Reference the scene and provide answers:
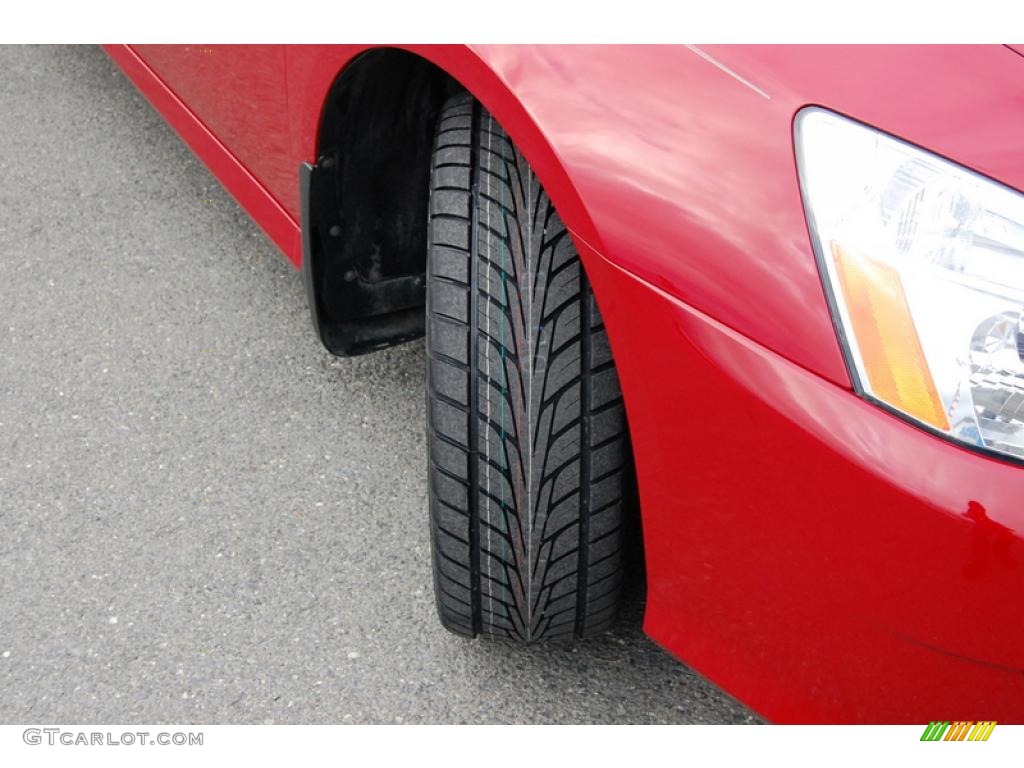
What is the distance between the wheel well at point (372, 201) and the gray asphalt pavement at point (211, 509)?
10.9 inches

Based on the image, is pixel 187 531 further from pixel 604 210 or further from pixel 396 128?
pixel 604 210

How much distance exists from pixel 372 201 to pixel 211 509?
0.64 meters

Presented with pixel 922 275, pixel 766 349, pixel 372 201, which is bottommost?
pixel 372 201

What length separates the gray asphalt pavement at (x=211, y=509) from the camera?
1.78 metres

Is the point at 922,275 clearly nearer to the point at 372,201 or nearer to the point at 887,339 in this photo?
the point at 887,339

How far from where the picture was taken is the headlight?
43.9 inches

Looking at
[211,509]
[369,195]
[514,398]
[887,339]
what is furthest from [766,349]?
[211,509]

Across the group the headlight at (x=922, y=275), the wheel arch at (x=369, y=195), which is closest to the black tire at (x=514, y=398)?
the wheel arch at (x=369, y=195)

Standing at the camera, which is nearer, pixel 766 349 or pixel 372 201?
pixel 766 349

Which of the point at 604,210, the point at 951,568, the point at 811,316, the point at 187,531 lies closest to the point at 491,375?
the point at 604,210

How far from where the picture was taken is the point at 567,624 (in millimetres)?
1694

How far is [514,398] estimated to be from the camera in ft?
5.01
